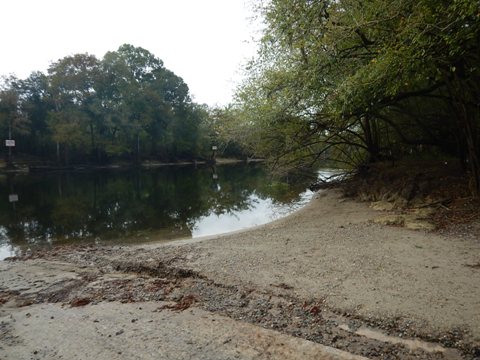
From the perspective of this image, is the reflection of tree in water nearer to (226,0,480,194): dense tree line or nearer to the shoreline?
the shoreline

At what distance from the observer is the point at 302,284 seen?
4910mm

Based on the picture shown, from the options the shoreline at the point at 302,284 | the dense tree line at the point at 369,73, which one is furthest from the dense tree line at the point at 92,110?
the shoreline at the point at 302,284

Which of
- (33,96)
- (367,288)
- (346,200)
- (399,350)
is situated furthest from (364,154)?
(33,96)

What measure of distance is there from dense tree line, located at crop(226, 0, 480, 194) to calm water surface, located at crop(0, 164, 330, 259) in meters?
3.72

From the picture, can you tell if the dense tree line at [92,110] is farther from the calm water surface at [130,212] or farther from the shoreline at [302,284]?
the shoreline at [302,284]

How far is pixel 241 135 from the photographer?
14.3 metres

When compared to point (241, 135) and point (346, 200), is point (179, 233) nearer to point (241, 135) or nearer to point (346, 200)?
point (241, 135)

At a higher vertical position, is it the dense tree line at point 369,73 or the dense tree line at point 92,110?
the dense tree line at point 92,110

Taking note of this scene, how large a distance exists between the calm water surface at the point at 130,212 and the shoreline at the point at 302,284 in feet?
10.9

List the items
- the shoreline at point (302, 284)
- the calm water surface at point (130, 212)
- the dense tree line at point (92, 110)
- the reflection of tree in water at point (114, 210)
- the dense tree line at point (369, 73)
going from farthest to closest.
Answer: the dense tree line at point (92, 110), the reflection of tree in water at point (114, 210), the calm water surface at point (130, 212), the dense tree line at point (369, 73), the shoreline at point (302, 284)

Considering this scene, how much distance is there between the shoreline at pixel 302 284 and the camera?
369 cm

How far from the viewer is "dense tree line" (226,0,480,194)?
6113mm

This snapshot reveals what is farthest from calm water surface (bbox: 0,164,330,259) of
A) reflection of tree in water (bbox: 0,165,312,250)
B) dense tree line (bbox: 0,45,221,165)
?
dense tree line (bbox: 0,45,221,165)

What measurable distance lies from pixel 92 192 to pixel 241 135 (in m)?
13.0
